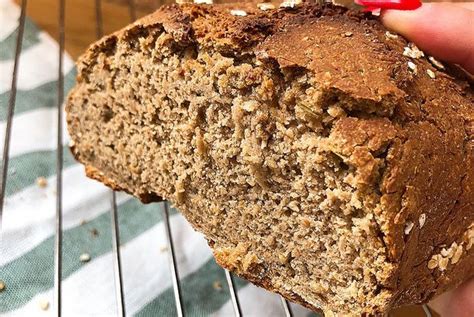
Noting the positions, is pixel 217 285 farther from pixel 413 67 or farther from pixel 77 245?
pixel 413 67

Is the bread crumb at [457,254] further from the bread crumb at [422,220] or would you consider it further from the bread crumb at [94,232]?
the bread crumb at [94,232]

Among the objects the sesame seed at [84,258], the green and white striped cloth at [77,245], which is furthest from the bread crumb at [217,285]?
the sesame seed at [84,258]

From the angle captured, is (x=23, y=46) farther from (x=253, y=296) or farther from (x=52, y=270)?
(x=253, y=296)

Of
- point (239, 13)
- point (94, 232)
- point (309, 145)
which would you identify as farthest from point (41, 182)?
point (309, 145)

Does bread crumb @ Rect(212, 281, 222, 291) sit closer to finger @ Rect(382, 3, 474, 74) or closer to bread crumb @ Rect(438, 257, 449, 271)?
bread crumb @ Rect(438, 257, 449, 271)

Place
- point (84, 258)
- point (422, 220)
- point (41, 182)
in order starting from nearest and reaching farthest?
point (422, 220) < point (84, 258) < point (41, 182)

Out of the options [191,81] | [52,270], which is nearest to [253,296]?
[52,270]
